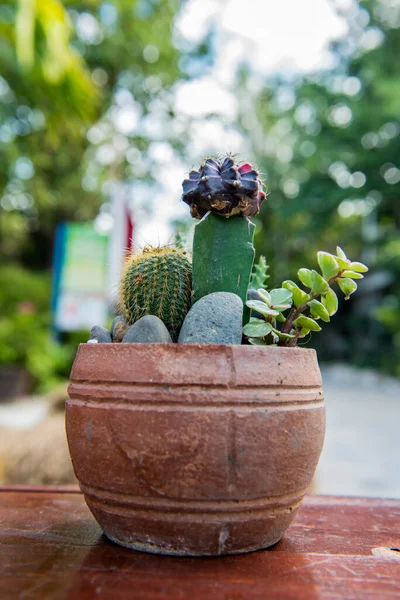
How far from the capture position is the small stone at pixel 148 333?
2.67ft

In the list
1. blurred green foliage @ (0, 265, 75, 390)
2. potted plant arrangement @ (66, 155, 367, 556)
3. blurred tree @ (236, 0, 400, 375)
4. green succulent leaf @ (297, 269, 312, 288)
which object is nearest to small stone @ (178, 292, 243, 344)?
potted plant arrangement @ (66, 155, 367, 556)

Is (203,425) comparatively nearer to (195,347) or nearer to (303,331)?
(195,347)

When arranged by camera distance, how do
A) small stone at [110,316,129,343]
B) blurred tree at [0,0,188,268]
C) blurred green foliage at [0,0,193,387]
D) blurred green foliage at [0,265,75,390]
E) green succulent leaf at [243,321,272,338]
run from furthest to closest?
blurred tree at [0,0,188,268] → blurred green foliage at [0,0,193,387] → blurred green foliage at [0,265,75,390] → small stone at [110,316,129,343] → green succulent leaf at [243,321,272,338]

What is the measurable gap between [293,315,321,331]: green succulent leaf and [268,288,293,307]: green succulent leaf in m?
0.04

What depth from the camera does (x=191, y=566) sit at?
709 mm

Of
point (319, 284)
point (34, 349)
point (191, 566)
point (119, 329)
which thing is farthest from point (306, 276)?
point (34, 349)

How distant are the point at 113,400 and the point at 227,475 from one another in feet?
0.60

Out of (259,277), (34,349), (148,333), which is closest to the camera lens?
(148,333)

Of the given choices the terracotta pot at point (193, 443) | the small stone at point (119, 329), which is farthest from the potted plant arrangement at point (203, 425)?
the small stone at point (119, 329)

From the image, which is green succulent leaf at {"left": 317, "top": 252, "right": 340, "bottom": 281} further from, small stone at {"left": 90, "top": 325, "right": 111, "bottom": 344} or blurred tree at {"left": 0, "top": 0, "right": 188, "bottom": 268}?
blurred tree at {"left": 0, "top": 0, "right": 188, "bottom": 268}

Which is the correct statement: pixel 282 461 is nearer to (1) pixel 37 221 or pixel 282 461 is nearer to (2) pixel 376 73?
(2) pixel 376 73

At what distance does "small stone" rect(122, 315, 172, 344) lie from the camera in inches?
32.0

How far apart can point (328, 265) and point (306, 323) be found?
10cm

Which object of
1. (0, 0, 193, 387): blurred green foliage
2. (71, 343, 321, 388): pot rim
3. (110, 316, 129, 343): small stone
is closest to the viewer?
(71, 343, 321, 388): pot rim
